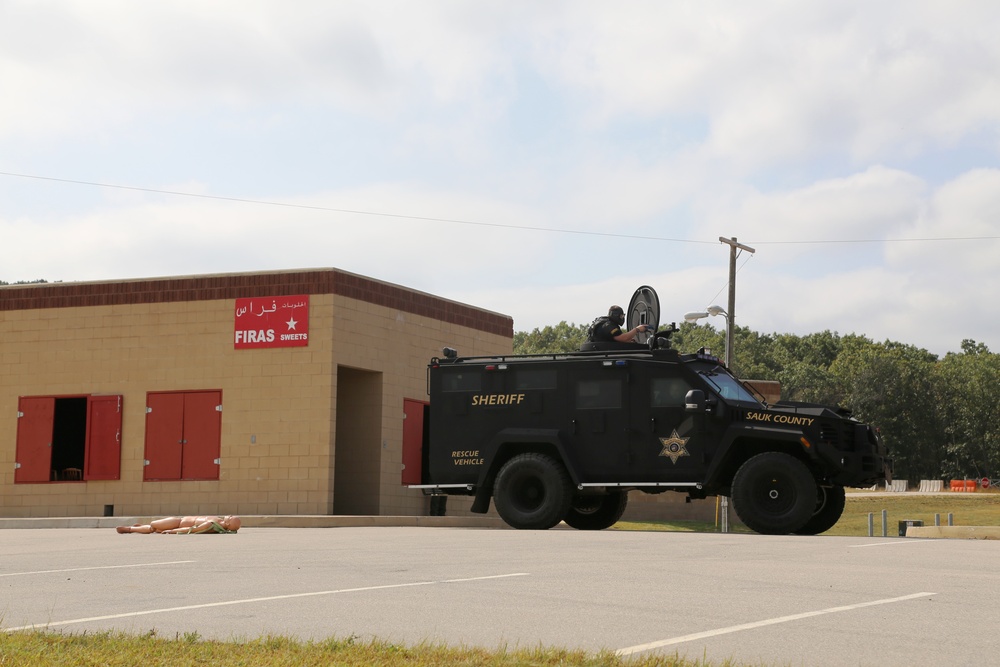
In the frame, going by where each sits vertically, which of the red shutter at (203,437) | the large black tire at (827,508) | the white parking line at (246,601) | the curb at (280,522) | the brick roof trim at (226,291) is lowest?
the curb at (280,522)

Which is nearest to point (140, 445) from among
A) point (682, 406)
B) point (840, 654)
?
point (682, 406)

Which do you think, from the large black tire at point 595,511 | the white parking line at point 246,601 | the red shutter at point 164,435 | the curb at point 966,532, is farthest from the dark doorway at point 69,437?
the white parking line at point 246,601

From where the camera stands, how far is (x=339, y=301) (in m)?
27.5

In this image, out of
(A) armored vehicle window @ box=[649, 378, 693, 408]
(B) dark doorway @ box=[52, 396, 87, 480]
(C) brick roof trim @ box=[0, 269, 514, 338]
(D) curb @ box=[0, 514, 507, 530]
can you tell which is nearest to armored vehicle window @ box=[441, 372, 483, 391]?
(A) armored vehicle window @ box=[649, 378, 693, 408]

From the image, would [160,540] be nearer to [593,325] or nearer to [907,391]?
[593,325]

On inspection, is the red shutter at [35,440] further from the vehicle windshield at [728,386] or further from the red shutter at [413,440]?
the vehicle windshield at [728,386]

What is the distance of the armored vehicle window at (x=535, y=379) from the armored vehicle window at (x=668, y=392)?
1.47 meters

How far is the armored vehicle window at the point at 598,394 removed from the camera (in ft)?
60.2

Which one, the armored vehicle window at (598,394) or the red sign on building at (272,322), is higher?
the red sign on building at (272,322)

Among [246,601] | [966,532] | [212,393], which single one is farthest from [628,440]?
[212,393]

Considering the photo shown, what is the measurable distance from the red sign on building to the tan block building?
28 millimetres

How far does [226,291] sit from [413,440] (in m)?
5.33

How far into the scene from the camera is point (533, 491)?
1867 centimetres

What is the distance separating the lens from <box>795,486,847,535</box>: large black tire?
1772 centimetres
